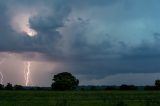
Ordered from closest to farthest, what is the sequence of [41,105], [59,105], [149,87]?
[59,105] → [41,105] → [149,87]

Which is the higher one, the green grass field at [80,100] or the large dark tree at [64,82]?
the large dark tree at [64,82]

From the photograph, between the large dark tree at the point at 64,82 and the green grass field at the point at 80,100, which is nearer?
the green grass field at the point at 80,100

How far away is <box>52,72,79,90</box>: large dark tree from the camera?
13912cm

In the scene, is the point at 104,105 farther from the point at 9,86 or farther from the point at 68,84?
the point at 9,86

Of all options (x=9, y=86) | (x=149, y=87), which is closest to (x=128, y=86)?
(x=149, y=87)

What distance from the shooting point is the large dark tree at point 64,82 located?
139125 mm

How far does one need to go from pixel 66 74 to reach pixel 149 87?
30736mm

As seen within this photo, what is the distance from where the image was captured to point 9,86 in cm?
14450

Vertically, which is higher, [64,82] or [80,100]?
[64,82]

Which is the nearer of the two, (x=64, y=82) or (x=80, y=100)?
(x=80, y=100)

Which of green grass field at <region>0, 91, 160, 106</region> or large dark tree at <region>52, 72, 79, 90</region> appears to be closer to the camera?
green grass field at <region>0, 91, 160, 106</region>

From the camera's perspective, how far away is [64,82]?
13862cm

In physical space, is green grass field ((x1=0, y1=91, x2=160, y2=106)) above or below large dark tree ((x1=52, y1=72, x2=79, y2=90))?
below

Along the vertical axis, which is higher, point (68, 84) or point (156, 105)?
point (68, 84)
